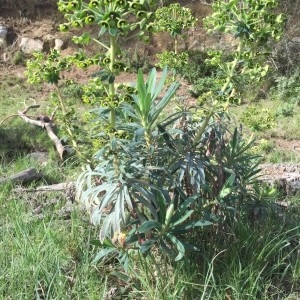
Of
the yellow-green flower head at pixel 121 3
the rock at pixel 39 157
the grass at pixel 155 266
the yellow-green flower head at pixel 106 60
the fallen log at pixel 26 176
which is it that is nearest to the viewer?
the yellow-green flower head at pixel 121 3

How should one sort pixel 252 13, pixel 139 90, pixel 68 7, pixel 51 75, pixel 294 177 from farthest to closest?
pixel 294 177, pixel 51 75, pixel 252 13, pixel 139 90, pixel 68 7

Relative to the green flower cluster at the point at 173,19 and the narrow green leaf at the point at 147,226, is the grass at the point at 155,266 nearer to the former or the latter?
the narrow green leaf at the point at 147,226

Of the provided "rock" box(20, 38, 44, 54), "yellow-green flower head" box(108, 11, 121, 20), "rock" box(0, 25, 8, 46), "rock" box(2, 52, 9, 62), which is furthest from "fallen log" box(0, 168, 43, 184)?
"rock" box(0, 25, 8, 46)

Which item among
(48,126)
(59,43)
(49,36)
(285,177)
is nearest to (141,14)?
(285,177)

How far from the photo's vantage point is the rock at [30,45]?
10922 millimetres

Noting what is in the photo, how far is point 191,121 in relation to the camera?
117 inches

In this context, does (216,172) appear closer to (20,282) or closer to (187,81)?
(20,282)

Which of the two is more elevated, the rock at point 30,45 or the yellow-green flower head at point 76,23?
the yellow-green flower head at point 76,23

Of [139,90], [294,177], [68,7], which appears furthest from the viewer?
[294,177]

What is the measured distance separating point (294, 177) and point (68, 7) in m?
3.11

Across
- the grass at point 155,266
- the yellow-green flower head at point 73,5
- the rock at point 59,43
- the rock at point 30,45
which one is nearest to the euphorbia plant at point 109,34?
the yellow-green flower head at point 73,5

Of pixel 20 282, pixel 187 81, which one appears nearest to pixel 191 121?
pixel 20 282

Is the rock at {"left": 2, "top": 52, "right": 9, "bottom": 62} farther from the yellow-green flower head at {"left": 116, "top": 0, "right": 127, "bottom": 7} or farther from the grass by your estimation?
the yellow-green flower head at {"left": 116, "top": 0, "right": 127, "bottom": 7}

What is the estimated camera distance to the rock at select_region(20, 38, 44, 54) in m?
10.9
